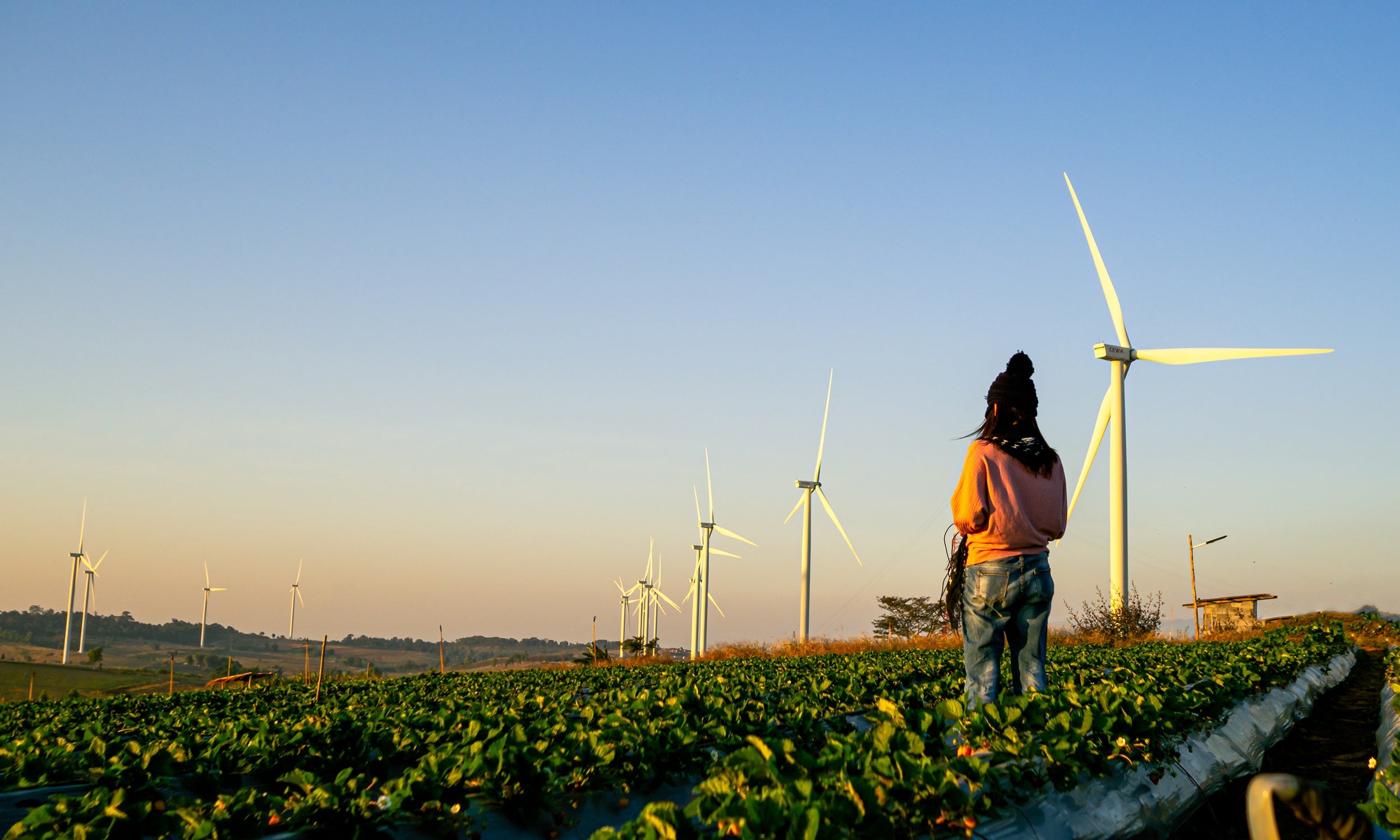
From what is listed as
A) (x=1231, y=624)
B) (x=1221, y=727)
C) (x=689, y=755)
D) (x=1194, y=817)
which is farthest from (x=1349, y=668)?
Result: (x=1231, y=624)

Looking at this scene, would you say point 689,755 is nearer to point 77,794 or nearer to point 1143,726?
point 1143,726

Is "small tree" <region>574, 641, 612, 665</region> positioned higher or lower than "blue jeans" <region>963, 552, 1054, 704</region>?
lower

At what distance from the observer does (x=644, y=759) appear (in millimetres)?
5668

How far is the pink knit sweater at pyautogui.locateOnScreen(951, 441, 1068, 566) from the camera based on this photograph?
6215mm

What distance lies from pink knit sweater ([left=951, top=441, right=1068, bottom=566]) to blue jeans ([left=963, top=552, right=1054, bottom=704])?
102 millimetres

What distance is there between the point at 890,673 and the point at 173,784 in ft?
32.3

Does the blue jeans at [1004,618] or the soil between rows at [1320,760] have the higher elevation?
the blue jeans at [1004,618]

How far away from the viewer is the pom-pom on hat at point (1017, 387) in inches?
257

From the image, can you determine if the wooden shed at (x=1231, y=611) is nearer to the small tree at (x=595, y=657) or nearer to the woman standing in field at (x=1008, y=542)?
the small tree at (x=595, y=657)

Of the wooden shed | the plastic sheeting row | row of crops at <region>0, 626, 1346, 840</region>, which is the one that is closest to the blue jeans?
row of crops at <region>0, 626, 1346, 840</region>

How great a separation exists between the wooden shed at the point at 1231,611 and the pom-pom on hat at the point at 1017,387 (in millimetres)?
43334

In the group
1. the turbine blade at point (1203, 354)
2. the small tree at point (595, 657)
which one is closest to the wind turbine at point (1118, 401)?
the turbine blade at point (1203, 354)

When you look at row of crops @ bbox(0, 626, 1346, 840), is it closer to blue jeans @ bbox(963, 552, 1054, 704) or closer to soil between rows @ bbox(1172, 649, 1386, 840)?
blue jeans @ bbox(963, 552, 1054, 704)

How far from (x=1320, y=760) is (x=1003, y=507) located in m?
4.98
